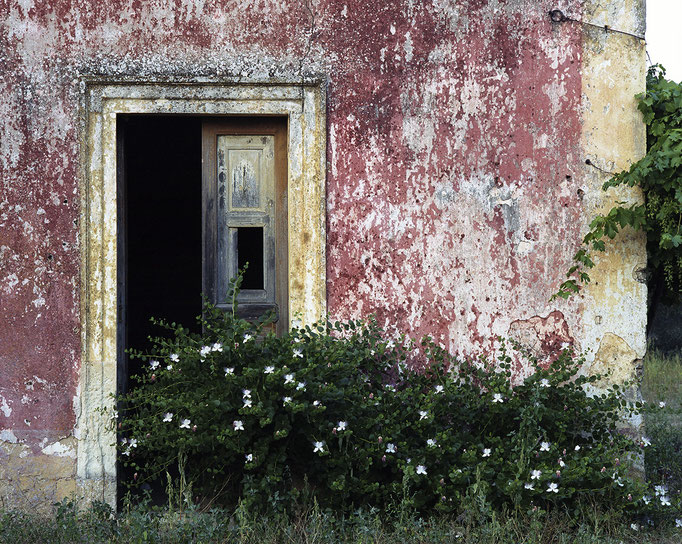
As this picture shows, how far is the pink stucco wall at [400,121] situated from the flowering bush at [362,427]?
0.41 meters

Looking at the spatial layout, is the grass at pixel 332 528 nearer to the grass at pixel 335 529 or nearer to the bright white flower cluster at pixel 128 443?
the grass at pixel 335 529

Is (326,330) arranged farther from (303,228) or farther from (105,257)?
(105,257)

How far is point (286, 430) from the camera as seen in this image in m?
3.56

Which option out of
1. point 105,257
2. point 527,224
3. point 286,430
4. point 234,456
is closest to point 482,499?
point 286,430

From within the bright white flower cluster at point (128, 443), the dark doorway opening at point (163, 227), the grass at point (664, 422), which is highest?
the dark doorway opening at point (163, 227)

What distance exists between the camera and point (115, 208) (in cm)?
425

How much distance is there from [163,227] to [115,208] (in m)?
3.45

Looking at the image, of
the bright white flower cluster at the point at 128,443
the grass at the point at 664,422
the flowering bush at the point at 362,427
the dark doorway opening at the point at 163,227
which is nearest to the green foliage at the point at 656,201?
the flowering bush at the point at 362,427

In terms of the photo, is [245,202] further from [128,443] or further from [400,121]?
[128,443]

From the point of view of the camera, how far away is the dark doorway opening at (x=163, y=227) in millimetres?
7438

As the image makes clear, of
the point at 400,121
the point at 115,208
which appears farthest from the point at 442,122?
the point at 115,208

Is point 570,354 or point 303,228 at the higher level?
point 303,228

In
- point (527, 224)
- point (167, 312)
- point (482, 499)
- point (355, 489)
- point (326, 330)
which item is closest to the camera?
point (482, 499)

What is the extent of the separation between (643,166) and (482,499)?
2060mm
